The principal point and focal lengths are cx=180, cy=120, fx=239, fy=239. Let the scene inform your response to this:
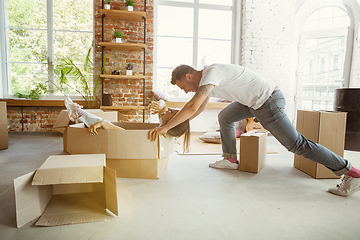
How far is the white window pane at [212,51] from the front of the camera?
4828mm

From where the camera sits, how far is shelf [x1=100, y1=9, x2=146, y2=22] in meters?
3.87

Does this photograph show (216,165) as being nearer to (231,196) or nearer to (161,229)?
(231,196)

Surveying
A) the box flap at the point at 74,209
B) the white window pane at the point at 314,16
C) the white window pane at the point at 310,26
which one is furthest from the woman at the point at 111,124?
the white window pane at the point at 314,16

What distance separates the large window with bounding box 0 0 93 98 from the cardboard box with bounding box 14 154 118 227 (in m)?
3.54

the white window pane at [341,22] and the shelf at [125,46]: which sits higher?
the white window pane at [341,22]

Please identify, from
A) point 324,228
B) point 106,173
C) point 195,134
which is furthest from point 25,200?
point 195,134

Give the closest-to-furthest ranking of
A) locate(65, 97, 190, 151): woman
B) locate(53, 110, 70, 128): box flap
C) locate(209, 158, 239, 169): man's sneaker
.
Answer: locate(65, 97, 190, 151): woman < locate(209, 158, 239, 169): man's sneaker < locate(53, 110, 70, 128): box flap

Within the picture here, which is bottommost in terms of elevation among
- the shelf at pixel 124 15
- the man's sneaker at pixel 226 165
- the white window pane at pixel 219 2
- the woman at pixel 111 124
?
the man's sneaker at pixel 226 165

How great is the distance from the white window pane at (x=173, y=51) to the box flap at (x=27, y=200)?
147 inches

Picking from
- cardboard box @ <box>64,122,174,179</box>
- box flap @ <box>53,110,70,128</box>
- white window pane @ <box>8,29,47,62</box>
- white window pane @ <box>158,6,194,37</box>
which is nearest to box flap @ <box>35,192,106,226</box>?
cardboard box @ <box>64,122,174,179</box>

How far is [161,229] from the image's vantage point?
1217mm

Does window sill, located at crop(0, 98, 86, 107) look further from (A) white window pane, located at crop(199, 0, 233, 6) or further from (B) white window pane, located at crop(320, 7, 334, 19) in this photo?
(B) white window pane, located at crop(320, 7, 334, 19)

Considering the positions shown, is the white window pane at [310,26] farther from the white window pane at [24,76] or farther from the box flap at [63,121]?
the white window pane at [24,76]

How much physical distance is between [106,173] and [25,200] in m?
0.42
